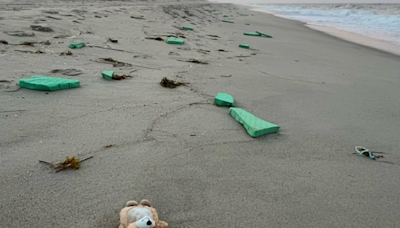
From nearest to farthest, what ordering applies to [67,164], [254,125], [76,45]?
[67,164]
[254,125]
[76,45]

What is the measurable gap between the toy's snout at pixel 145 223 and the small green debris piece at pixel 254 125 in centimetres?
98

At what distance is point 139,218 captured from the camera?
97cm

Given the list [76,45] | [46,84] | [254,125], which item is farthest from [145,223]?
[76,45]

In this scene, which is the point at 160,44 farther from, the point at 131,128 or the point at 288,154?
the point at 288,154

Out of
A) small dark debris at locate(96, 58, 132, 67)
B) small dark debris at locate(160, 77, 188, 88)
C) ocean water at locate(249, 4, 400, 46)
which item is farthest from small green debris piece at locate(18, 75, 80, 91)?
ocean water at locate(249, 4, 400, 46)

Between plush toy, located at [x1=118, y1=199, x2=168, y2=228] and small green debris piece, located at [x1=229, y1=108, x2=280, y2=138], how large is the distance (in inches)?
36.0

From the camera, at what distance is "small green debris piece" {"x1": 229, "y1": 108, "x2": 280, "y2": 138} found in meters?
1.76

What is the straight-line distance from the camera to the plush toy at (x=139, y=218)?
36.2 inches

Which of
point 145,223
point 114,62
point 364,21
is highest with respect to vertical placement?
point 364,21

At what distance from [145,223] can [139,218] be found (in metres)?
0.06

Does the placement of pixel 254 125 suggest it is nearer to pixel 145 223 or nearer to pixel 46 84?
pixel 145 223

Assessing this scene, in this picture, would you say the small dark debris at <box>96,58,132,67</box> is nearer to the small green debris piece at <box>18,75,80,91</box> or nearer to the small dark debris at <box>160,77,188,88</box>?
the small dark debris at <box>160,77,188,88</box>

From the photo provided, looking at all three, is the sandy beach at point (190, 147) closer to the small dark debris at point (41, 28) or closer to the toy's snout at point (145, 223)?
the toy's snout at point (145, 223)

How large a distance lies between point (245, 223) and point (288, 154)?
641 mm
